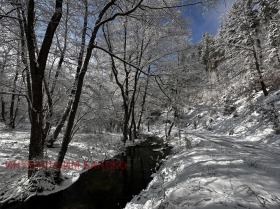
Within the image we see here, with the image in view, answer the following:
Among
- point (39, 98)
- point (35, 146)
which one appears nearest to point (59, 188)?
point (35, 146)

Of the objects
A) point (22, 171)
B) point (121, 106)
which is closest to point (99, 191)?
point (22, 171)

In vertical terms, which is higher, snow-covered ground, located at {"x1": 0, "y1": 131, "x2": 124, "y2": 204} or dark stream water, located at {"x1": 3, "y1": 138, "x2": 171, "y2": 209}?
snow-covered ground, located at {"x1": 0, "y1": 131, "x2": 124, "y2": 204}

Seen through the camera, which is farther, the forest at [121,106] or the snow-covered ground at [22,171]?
the snow-covered ground at [22,171]

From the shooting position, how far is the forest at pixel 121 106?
15.9 ft

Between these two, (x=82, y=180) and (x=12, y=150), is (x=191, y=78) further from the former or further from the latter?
(x=12, y=150)

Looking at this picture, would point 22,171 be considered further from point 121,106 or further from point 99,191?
point 121,106

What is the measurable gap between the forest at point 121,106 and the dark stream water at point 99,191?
0.13 ft

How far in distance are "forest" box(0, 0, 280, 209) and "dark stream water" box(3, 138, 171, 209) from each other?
0.04 m

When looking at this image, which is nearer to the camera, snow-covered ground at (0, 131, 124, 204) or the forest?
the forest

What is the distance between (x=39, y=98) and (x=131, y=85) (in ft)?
42.4

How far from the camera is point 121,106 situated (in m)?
20.3

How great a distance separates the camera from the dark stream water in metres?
5.88

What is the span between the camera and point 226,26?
23250 mm

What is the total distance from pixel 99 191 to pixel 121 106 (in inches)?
540
